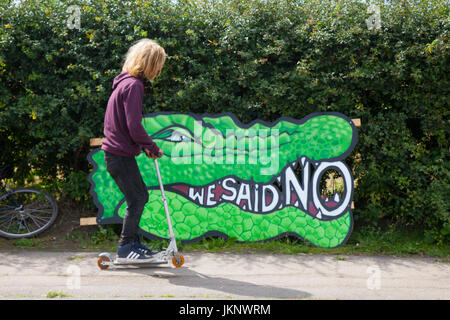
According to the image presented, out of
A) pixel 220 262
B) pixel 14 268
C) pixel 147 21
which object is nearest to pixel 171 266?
pixel 220 262

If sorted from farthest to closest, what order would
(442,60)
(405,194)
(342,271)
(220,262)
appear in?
(405,194) < (442,60) < (220,262) < (342,271)

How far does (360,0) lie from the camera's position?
5668 mm

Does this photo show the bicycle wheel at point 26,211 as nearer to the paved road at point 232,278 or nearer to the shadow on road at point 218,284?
the paved road at point 232,278

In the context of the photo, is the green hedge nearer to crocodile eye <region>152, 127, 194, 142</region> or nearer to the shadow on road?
crocodile eye <region>152, 127, 194, 142</region>

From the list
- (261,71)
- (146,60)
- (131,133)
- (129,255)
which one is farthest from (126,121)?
(261,71)

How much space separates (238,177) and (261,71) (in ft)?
4.45

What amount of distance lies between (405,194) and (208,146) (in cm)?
257

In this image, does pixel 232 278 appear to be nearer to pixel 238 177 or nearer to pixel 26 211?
pixel 238 177

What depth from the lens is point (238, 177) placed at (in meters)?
5.54

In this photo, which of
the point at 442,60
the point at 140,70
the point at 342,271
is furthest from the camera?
the point at 442,60

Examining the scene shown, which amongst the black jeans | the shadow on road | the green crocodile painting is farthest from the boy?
the green crocodile painting

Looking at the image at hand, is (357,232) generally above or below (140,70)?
below

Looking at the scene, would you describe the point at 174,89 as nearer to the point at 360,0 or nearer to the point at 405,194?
the point at 360,0

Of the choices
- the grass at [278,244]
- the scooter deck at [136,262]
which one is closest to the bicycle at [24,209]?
the grass at [278,244]
